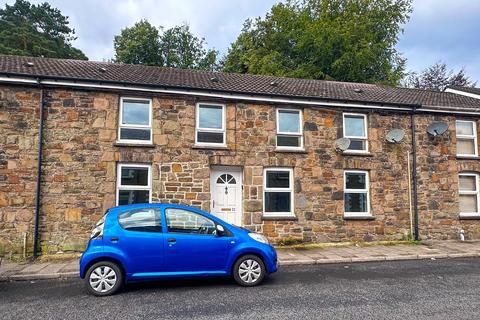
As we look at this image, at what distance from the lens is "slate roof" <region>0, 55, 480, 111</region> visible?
11.1 meters

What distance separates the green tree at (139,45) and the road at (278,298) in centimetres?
2849

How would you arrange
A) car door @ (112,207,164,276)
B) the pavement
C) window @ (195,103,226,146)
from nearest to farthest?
1. car door @ (112,207,164,276)
2. the pavement
3. window @ (195,103,226,146)

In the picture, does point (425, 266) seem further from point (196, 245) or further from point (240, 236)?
point (196, 245)

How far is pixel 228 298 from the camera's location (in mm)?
6039

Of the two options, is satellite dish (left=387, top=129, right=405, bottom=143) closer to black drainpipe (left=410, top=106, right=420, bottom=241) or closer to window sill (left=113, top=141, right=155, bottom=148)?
black drainpipe (left=410, top=106, right=420, bottom=241)

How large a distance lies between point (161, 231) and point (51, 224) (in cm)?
527

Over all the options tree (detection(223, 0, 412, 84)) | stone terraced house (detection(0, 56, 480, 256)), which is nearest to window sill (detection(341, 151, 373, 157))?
stone terraced house (detection(0, 56, 480, 256))

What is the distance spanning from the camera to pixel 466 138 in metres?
13.6

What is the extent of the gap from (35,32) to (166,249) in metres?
32.6

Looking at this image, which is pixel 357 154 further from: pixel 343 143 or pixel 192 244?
pixel 192 244

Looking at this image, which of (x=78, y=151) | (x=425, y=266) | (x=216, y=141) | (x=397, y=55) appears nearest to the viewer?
(x=425, y=266)

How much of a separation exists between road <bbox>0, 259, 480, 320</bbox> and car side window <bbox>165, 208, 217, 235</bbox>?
3.53 feet

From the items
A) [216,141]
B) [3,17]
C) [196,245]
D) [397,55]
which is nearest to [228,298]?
[196,245]

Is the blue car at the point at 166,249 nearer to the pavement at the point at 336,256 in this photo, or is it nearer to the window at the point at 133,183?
the pavement at the point at 336,256
